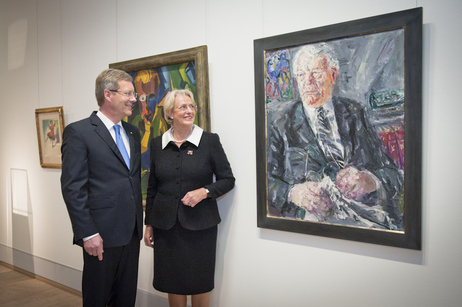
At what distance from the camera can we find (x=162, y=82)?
2.88 meters

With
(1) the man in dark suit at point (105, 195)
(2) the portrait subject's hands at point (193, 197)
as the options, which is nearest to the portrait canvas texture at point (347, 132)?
(2) the portrait subject's hands at point (193, 197)

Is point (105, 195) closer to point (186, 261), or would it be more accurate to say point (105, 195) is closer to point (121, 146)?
point (121, 146)

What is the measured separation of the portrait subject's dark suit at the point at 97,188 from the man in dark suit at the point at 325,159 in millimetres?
1004

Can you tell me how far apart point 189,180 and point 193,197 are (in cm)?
16

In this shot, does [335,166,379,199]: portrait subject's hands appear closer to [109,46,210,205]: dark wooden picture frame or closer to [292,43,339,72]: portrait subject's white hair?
[292,43,339,72]: portrait subject's white hair

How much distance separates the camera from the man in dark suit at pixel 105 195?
2.00 meters

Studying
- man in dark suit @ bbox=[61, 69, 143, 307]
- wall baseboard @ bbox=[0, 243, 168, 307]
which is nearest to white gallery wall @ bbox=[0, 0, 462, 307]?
wall baseboard @ bbox=[0, 243, 168, 307]

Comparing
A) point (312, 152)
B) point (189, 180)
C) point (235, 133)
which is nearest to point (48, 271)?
point (189, 180)

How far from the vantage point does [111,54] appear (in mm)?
3365

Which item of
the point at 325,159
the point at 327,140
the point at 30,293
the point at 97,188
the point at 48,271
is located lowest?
the point at 30,293

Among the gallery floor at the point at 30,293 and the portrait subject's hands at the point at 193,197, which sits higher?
the portrait subject's hands at the point at 193,197

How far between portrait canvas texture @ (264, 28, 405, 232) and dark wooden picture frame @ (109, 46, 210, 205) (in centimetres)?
55

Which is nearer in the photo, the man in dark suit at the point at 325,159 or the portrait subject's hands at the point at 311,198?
the man in dark suit at the point at 325,159

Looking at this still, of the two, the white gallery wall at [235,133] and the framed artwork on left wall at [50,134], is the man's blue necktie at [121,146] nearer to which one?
the white gallery wall at [235,133]
